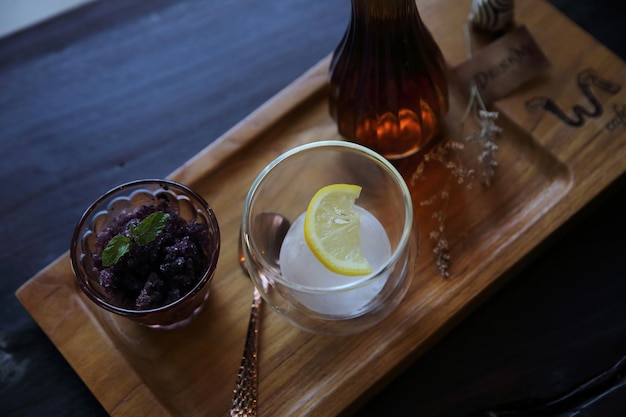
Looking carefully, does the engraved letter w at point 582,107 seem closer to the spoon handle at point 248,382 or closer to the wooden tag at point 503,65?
the wooden tag at point 503,65

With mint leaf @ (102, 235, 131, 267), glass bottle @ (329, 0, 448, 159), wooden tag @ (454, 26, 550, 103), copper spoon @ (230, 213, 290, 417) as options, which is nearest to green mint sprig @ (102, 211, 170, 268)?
mint leaf @ (102, 235, 131, 267)

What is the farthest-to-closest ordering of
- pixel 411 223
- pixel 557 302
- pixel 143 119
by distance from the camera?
pixel 143 119 < pixel 557 302 < pixel 411 223

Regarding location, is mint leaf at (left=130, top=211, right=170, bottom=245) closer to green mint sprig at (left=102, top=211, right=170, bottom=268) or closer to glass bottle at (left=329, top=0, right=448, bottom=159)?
green mint sprig at (left=102, top=211, right=170, bottom=268)

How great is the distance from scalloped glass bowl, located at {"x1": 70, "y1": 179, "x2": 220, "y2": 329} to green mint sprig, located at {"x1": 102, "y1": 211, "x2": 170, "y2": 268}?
0.05 meters

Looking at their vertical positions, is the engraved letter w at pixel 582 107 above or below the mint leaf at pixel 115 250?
below

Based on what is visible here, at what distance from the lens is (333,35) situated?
102cm

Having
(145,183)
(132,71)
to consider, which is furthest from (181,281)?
(132,71)

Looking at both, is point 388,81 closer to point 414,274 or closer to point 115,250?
point 414,274

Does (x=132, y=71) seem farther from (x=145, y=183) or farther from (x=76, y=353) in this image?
(x=76, y=353)

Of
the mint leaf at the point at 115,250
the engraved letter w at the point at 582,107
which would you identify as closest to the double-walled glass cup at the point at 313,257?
the mint leaf at the point at 115,250

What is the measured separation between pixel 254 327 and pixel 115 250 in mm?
179

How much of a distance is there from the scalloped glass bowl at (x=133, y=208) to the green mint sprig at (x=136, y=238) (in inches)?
1.8

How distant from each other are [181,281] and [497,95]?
1.49 feet

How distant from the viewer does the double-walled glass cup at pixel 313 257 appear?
2.49ft
